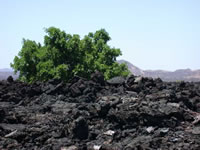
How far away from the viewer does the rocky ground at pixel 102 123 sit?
376 inches

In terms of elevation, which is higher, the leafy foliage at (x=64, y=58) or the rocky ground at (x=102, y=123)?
the leafy foliage at (x=64, y=58)

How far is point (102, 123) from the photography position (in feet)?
37.5

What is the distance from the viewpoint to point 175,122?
10.7 meters

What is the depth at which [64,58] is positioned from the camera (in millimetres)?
32594

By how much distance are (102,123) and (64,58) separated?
72.1ft

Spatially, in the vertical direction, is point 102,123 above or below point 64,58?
below

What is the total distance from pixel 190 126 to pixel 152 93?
4.26m

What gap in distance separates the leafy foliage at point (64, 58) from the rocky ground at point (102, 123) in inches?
625

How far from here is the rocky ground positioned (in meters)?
9.55

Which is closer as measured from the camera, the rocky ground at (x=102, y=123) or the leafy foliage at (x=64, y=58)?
the rocky ground at (x=102, y=123)

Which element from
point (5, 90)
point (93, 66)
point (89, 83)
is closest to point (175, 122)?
point (89, 83)

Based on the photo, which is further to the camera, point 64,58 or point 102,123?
point 64,58

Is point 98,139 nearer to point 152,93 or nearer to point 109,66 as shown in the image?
point 152,93

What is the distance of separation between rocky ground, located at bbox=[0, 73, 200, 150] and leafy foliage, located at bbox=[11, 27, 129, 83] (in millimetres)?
15885
